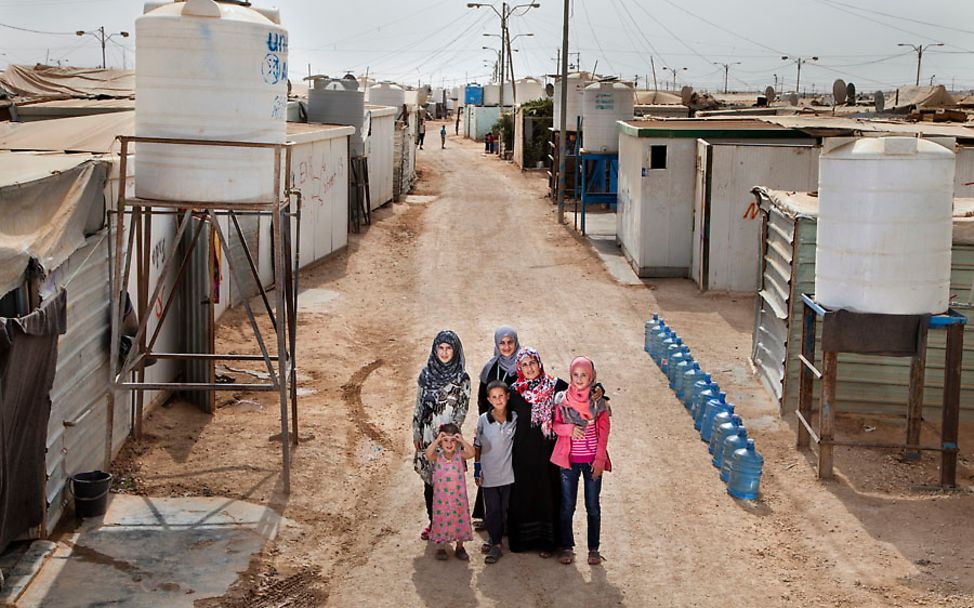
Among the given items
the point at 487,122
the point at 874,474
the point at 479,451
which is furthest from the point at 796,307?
the point at 487,122

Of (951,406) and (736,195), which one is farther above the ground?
(736,195)

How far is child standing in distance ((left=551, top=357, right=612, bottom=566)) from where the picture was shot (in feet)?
25.6

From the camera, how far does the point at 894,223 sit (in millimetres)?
9430

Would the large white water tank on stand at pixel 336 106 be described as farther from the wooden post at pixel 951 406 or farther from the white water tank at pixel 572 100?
the wooden post at pixel 951 406

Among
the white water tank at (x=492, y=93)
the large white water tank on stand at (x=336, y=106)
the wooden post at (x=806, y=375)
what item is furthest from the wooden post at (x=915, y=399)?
the white water tank at (x=492, y=93)

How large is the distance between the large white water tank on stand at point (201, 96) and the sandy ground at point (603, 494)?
2624 mm

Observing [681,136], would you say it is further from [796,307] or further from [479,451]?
[479,451]

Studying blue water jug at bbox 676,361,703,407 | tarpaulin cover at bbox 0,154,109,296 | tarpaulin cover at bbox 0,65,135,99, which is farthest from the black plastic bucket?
tarpaulin cover at bbox 0,65,135,99

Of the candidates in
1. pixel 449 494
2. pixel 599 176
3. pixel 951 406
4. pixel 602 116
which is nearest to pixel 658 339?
pixel 951 406

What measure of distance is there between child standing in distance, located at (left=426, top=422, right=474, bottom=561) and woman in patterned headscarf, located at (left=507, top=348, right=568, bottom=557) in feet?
1.23

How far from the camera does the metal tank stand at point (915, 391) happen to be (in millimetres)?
9750

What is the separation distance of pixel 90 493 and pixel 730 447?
541 cm

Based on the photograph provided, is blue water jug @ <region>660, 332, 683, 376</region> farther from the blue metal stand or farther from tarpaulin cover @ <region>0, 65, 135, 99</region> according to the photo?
the blue metal stand

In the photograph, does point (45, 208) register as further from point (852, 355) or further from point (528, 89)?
point (528, 89)
